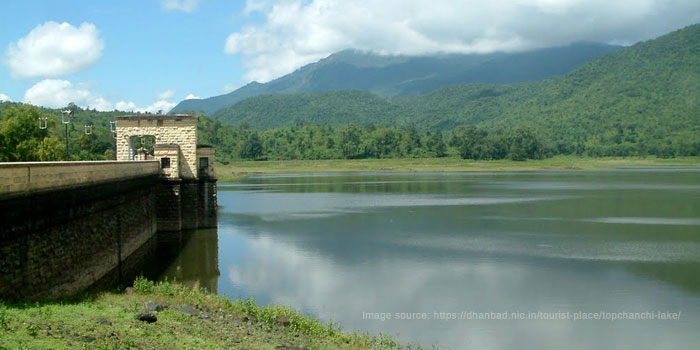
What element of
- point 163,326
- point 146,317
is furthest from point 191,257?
point 163,326

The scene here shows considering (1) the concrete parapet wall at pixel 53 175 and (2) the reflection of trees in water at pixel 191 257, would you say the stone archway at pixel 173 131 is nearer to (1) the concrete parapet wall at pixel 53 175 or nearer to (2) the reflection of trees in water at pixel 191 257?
(2) the reflection of trees in water at pixel 191 257

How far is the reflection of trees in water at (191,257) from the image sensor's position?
26.0m

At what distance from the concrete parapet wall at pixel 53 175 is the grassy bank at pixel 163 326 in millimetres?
2559

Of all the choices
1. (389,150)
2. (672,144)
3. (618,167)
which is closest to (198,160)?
(618,167)

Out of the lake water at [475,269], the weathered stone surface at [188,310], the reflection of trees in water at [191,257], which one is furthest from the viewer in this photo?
the reflection of trees in water at [191,257]

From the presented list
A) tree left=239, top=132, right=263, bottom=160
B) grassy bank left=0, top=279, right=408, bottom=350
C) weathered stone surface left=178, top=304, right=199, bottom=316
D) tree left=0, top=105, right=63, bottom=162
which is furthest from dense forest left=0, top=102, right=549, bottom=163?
weathered stone surface left=178, top=304, right=199, bottom=316

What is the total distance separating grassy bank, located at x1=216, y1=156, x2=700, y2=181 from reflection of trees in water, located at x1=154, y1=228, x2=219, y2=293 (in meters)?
96.3

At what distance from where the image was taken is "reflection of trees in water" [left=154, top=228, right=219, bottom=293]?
25978 mm

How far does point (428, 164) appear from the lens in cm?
14588

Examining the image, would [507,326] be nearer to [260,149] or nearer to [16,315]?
[16,315]

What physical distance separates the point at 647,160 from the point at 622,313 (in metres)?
142

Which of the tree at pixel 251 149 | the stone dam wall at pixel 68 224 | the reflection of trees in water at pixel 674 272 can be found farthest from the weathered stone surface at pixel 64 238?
the tree at pixel 251 149

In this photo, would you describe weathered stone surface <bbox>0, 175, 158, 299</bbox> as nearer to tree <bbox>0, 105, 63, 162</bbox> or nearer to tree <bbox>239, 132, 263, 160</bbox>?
tree <bbox>0, 105, 63, 162</bbox>

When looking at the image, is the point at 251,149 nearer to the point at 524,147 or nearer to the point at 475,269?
the point at 524,147
